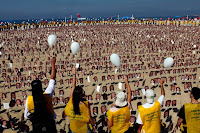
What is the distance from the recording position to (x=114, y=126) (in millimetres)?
4188

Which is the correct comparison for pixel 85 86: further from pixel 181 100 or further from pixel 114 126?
pixel 114 126

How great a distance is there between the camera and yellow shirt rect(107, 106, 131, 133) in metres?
4.03

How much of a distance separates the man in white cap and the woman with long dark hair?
1.15m

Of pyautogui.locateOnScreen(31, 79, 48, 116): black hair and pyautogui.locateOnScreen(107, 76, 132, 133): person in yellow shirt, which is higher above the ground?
pyautogui.locateOnScreen(31, 79, 48, 116): black hair

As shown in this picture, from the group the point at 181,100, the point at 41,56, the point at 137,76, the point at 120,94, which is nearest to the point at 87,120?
the point at 120,94

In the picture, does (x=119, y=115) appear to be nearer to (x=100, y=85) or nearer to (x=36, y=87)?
(x=36, y=87)

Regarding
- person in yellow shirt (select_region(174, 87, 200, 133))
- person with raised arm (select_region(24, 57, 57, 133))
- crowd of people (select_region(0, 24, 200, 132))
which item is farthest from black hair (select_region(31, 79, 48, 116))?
person in yellow shirt (select_region(174, 87, 200, 133))

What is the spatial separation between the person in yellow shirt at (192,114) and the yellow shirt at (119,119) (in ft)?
3.96

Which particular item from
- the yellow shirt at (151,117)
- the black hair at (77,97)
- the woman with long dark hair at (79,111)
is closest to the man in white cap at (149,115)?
the yellow shirt at (151,117)

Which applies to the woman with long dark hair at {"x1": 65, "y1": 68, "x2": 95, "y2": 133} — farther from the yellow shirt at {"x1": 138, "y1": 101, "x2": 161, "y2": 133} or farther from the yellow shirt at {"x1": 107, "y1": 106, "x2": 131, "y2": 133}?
the yellow shirt at {"x1": 138, "y1": 101, "x2": 161, "y2": 133}

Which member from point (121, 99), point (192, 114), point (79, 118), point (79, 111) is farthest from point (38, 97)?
point (192, 114)

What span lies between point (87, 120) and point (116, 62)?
4.32 m

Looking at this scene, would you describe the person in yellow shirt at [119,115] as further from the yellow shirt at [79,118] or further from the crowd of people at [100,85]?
the yellow shirt at [79,118]

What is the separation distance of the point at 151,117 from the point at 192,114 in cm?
85
